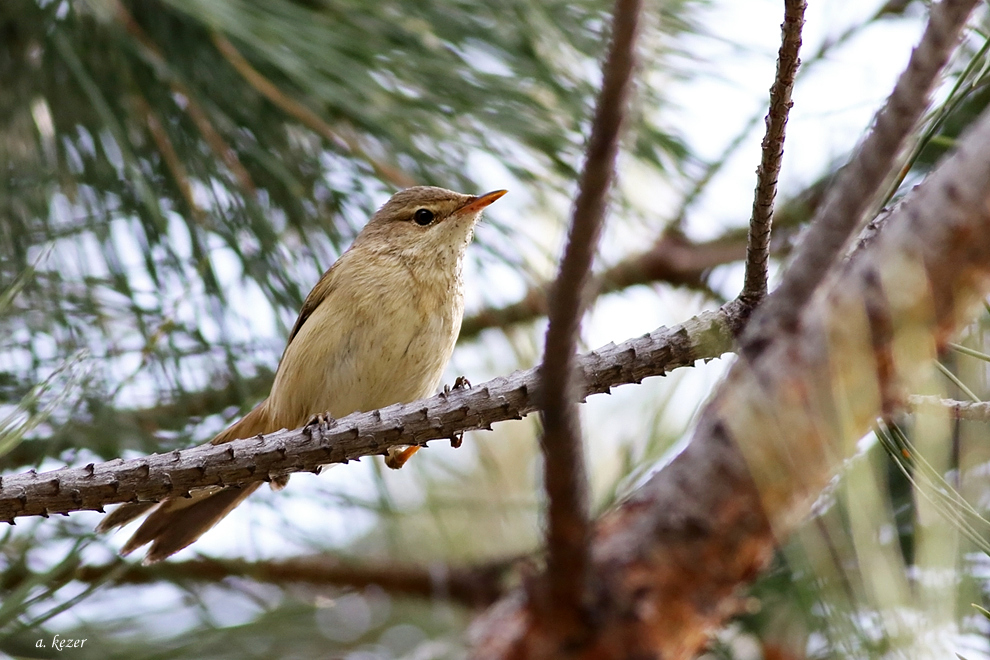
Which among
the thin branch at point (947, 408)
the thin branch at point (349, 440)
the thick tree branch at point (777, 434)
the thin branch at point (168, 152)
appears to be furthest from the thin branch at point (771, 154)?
the thin branch at point (168, 152)

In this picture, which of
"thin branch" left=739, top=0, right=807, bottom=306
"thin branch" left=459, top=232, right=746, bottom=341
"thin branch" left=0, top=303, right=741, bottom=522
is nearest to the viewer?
"thin branch" left=739, top=0, right=807, bottom=306

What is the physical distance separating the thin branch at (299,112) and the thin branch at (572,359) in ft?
7.28

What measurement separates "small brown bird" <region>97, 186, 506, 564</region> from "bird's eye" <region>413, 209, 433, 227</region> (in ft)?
0.82

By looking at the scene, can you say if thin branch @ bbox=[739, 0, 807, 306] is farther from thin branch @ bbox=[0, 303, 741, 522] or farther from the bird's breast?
the bird's breast

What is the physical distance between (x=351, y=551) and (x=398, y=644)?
17.6 inches

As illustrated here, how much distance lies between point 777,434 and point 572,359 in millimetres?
219

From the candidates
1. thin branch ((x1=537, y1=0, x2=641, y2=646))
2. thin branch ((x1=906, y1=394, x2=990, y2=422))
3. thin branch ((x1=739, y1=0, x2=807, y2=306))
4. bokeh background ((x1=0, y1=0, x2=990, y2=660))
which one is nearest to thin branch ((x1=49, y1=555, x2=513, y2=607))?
bokeh background ((x1=0, y1=0, x2=990, y2=660))

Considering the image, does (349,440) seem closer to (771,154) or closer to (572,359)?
(771,154)

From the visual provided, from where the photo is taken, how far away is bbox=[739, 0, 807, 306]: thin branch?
1.50 metres

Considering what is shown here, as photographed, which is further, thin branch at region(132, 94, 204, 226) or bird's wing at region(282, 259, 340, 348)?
bird's wing at region(282, 259, 340, 348)

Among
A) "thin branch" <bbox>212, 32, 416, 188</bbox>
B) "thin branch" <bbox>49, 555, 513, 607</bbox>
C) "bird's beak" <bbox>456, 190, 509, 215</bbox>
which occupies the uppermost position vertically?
"thin branch" <bbox>212, 32, 416, 188</bbox>

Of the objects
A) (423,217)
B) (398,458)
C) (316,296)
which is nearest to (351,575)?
(398,458)

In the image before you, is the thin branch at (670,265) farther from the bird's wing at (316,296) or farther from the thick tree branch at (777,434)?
the thick tree branch at (777,434)

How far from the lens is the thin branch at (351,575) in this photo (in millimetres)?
3443
